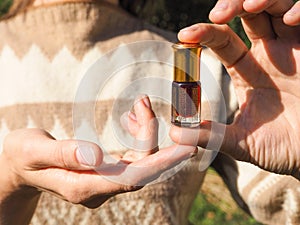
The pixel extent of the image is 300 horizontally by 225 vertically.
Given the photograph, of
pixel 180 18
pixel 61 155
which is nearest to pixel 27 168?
pixel 61 155

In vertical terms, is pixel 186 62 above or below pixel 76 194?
above

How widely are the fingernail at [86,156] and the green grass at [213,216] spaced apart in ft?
3.92

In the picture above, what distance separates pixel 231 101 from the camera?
93 cm

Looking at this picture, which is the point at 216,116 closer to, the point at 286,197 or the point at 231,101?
the point at 231,101

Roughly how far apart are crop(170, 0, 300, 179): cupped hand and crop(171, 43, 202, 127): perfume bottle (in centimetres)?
7

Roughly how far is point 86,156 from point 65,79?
40 centimetres

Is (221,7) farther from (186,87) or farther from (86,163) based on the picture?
(86,163)

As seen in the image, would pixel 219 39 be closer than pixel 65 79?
Yes

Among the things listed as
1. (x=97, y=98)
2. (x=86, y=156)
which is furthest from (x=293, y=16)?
(x=97, y=98)

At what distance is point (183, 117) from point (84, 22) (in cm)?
45

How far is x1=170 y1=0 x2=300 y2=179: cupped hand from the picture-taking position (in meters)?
0.66

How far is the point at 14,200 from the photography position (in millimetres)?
750

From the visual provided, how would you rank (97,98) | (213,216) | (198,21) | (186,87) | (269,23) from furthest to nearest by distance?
(213,216)
(198,21)
(97,98)
(269,23)
(186,87)

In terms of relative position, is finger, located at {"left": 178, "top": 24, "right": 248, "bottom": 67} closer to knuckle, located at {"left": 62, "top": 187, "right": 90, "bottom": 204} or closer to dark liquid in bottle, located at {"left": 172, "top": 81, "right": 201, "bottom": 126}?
dark liquid in bottle, located at {"left": 172, "top": 81, "right": 201, "bottom": 126}
